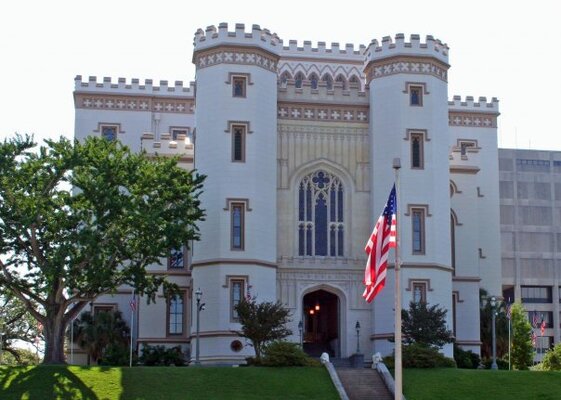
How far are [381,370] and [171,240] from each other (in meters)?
10.5

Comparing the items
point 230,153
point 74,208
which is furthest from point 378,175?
point 74,208

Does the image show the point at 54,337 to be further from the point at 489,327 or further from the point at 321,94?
the point at 489,327

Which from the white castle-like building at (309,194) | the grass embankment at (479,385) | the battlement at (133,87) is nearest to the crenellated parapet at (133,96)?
the battlement at (133,87)

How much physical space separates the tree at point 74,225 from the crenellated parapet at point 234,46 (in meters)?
10.2

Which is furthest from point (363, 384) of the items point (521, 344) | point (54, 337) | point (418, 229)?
point (521, 344)

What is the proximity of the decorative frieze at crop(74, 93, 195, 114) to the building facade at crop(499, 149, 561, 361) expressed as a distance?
45.6 m

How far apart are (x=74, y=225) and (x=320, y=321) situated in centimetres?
1743

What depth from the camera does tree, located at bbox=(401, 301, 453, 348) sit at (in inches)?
1845

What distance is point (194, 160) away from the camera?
174 ft

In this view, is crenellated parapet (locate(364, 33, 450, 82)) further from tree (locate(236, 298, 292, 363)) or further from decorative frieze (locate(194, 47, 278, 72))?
tree (locate(236, 298, 292, 363))

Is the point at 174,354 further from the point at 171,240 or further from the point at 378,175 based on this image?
the point at 378,175

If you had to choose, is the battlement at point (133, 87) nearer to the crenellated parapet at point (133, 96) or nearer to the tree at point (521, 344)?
the crenellated parapet at point (133, 96)

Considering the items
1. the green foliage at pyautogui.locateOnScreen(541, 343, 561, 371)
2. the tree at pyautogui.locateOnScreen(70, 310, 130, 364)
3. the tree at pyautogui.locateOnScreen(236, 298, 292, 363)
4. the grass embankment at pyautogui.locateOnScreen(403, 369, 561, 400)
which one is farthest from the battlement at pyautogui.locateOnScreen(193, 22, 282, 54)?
the green foliage at pyautogui.locateOnScreen(541, 343, 561, 371)

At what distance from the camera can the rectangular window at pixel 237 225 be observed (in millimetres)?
50094
